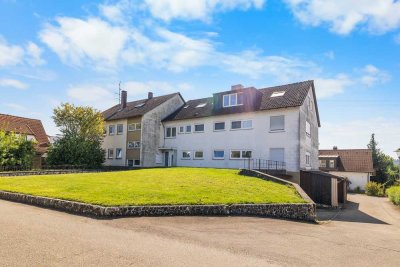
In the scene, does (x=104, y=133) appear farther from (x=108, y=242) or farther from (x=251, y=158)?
(x=108, y=242)

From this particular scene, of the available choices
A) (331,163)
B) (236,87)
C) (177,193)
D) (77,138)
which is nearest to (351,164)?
(331,163)

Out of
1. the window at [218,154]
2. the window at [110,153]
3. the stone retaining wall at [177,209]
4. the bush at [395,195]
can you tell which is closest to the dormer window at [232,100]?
the window at [218,154]

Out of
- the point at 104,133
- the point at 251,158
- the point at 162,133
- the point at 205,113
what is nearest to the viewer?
the point at 251,158

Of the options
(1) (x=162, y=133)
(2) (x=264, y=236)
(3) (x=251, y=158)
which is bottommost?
(2) (x=264, y=236)

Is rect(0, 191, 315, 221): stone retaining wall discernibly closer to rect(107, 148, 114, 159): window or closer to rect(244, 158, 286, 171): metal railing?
rect(244, 158, 286, 171): metal railing

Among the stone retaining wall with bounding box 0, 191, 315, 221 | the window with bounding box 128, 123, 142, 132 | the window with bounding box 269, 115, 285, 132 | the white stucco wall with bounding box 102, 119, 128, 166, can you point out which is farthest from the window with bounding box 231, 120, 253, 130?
the stone retaining wall with bounding box 0, 191, 315, 221

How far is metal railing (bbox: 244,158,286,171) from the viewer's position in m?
25.5

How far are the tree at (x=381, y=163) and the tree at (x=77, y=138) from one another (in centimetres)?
4391

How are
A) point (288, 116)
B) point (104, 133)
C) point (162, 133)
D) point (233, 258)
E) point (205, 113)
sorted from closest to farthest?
point (233, 258), point (288, 116), point (205, 113), point (162, 133), point (104, 133)

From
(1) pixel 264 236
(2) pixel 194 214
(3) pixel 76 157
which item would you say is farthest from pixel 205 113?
(1) pixel 264 236

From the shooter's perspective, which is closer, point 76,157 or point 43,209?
point 43,209

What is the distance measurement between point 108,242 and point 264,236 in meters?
4.63

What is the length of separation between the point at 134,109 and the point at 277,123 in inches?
820

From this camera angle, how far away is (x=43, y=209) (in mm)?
11375
